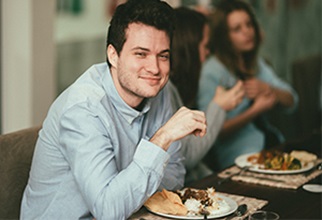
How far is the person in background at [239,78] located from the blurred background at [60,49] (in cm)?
20

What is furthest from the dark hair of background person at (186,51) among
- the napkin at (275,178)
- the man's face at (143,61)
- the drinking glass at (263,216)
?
the drinking glass at (263,216)

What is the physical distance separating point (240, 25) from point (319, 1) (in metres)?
1.34

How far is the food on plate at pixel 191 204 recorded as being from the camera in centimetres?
157

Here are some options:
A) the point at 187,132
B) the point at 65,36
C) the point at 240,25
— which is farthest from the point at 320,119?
the point at 187,132

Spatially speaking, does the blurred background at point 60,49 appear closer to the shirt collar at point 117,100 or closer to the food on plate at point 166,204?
the shirt collar at point 117,100

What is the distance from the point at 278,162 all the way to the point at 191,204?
1.88ft

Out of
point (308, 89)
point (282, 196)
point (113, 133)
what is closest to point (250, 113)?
point (308, 89)

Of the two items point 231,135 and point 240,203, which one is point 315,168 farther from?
point 231,135

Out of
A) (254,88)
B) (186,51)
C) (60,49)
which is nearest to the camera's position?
(186,51)

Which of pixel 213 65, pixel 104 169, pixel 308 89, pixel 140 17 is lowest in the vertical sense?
pixel 308 89

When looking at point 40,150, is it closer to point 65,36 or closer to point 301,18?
point 65,36

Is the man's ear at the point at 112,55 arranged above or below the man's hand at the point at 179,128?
above

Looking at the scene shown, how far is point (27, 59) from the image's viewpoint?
9.66ft

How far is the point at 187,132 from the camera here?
1643mm
